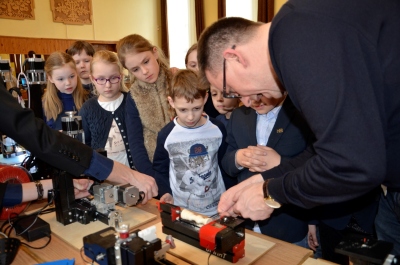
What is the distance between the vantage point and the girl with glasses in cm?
238

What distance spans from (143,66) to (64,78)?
793mm

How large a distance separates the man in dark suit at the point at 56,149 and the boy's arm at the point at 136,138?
0.58m

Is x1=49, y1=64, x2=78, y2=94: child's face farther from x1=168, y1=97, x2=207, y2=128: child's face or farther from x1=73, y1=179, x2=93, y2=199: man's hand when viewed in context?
x1=73, y1=179, x2=93, y2=199: man's hand

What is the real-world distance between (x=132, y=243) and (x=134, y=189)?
0.39 m

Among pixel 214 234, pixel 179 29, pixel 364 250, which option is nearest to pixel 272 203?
pixel 214 234

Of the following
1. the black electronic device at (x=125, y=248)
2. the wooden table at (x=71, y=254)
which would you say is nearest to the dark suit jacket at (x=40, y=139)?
the wooden table at (x=71, y=254)

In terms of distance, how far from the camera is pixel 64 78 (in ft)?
8.57

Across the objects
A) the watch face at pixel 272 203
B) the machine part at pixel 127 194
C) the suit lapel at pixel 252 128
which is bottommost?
the machine part at pixel 127 194

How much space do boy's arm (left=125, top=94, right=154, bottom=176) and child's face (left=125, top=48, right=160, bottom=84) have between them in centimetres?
17

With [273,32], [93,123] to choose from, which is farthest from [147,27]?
[273,32]

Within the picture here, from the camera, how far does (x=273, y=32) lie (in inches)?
34.6

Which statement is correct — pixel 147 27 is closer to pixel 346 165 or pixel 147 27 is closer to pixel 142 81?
pixel 142 81

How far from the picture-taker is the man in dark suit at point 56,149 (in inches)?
49.0

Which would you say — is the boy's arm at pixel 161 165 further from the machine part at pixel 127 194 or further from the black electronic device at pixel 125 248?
the black electronic device at pixel 125 248
